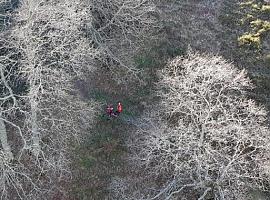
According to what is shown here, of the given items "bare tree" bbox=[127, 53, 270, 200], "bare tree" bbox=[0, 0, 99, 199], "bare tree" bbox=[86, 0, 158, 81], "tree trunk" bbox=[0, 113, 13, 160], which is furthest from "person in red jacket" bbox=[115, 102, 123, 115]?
"tree trunk" bbox=[0, 113, 13, 160]

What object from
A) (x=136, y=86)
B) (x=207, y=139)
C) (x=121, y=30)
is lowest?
(x=136, y=86)

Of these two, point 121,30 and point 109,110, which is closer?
point 109,110

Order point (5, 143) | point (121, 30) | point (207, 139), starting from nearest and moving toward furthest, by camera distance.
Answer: point (207, 139) < point (5, 143) < point (121, 30)

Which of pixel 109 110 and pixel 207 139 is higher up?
pixel 207 139

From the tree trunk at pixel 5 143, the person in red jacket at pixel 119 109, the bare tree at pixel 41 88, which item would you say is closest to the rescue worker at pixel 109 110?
the person in red jacket at pixel 119 109

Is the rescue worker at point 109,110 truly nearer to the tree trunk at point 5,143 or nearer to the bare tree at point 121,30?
the bare tree at point 121,30

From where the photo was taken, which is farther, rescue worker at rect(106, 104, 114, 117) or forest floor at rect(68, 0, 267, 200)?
rescue worker at rect(106, 104, 114, 117)

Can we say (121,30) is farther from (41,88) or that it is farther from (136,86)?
(41,88)

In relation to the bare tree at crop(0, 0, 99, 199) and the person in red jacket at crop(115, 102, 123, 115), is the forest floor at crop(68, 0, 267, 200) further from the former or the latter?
the bare tree at crop(0, 0, 99, 199)

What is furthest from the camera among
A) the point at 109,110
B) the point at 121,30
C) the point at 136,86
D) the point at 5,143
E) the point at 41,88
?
the point at 121,30

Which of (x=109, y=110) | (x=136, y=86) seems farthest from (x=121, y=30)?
(x=109, y=110)
